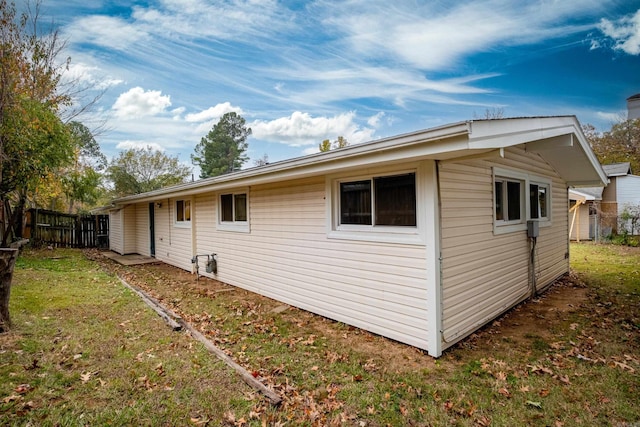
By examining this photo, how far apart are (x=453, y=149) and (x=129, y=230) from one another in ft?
49.5

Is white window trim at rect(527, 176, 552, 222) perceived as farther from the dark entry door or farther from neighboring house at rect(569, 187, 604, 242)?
the dark entry door

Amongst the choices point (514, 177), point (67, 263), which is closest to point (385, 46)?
point (514, 177)

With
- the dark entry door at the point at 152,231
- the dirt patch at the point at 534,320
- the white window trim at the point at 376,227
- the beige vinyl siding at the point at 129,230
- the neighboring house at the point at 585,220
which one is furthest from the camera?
the neighboring house at the point at 585,220

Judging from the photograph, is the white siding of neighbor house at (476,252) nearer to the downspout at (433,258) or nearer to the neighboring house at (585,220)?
the downspout at (433,258)

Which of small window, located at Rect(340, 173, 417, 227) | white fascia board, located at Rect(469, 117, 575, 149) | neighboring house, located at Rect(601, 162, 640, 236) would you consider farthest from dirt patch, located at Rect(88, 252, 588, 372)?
neighboring house, located at Rect(601, 162, 640, 236)

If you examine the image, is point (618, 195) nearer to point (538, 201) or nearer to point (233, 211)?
point (538, 201)

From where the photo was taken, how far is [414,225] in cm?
425

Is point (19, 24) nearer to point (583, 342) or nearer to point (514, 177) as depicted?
point (514, 177)

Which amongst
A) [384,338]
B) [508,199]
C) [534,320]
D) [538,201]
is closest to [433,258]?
[384,338]

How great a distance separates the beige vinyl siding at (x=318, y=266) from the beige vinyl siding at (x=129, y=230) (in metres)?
8.08

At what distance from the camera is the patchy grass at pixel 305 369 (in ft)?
9.32

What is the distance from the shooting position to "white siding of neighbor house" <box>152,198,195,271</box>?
33.5ft

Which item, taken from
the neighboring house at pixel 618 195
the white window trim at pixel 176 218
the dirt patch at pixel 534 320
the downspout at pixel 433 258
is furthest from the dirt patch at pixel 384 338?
the neighboring house at pixel 618 195

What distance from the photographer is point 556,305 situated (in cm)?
620
